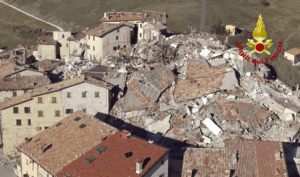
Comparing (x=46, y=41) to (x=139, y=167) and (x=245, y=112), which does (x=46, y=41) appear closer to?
(x=245, y=112)

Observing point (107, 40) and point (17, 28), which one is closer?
point (107, 40)

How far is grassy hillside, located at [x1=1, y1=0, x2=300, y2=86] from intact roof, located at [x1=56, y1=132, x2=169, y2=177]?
213 feet

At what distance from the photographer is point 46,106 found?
50.7 meters

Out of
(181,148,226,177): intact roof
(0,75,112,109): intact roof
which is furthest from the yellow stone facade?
(181,148,226,177): intact roof

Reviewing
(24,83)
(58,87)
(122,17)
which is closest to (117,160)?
(58,87)

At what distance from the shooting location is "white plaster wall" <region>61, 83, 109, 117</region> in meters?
50.8

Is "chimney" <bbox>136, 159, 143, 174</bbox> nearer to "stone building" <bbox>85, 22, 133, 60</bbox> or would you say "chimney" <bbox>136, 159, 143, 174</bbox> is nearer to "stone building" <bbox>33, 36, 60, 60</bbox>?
"stone building" <bbox>85, 22, 133, 60</bbox>

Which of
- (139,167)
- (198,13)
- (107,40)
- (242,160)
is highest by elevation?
(198,13)

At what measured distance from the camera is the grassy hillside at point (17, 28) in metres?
129

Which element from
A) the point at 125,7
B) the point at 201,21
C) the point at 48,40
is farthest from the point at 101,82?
the point at 125,7

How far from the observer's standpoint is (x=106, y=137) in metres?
40.0

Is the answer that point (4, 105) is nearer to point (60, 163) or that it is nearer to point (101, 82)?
point (101, 82)

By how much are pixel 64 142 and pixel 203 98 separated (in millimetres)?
19912

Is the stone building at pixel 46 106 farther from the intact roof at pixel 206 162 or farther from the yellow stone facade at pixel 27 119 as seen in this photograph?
the intact roof at pixel 206 162
